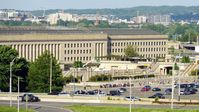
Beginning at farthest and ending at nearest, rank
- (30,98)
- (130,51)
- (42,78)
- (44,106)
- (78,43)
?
(130,51), (78,43), (42,78), (30,98), (44,106)

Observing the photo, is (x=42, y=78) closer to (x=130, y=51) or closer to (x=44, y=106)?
(x=44, y=106)

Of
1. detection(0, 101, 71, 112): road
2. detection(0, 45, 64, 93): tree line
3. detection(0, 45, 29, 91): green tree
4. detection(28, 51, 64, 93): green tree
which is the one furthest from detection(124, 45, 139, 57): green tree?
detection(0, 101, 71, 112): road

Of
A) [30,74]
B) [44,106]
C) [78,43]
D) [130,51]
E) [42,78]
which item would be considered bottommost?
[130,51]

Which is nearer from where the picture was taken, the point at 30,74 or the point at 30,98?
the point at 30,98

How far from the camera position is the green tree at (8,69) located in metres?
84.8

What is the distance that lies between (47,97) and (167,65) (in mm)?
64022

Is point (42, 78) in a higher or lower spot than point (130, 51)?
higher

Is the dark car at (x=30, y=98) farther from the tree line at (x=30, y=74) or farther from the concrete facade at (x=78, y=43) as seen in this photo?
the concrete facade at (x=78, y=43)

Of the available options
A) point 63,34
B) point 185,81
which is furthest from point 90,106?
point 63,34

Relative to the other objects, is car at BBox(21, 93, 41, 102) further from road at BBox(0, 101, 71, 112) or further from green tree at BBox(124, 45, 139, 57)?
green tree at BBox(124, 45, 139, 57)

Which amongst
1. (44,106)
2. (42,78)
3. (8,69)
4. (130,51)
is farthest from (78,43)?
(44,106)

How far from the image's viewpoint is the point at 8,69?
8575 cm

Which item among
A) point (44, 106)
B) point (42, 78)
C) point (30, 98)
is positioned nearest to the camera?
point (44, 106)

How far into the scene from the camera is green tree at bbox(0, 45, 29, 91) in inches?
3339
